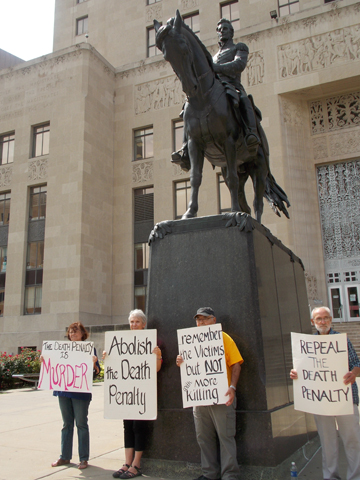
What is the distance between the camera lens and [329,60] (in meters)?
25.5

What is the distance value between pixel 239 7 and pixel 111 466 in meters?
32.9

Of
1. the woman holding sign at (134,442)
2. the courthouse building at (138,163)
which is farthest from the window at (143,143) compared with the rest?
the woman holding sign at (134,442)

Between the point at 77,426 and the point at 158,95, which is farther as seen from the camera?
the point at 158,95

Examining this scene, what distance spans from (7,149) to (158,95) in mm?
11720

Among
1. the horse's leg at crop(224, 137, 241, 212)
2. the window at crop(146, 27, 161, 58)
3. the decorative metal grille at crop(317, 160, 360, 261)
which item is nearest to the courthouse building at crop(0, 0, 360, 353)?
the decorative metal grille at crop(317, 160, 360, 261)

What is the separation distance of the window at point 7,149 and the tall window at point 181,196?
12582 millimetres

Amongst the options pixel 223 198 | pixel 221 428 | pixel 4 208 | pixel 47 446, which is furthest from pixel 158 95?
pixel 221 428

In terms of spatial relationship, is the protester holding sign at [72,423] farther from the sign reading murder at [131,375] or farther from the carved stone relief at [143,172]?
the carved stone relief at [143,172]

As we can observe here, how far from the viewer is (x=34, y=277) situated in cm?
2862

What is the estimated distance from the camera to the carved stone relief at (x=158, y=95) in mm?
29703

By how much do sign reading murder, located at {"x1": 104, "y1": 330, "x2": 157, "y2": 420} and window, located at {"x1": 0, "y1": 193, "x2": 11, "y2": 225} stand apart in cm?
2814

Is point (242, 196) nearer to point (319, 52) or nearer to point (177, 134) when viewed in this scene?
point (319, 52)

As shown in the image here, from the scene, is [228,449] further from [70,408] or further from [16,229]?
[16,229]

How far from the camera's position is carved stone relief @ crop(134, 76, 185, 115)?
29703 millimetres
